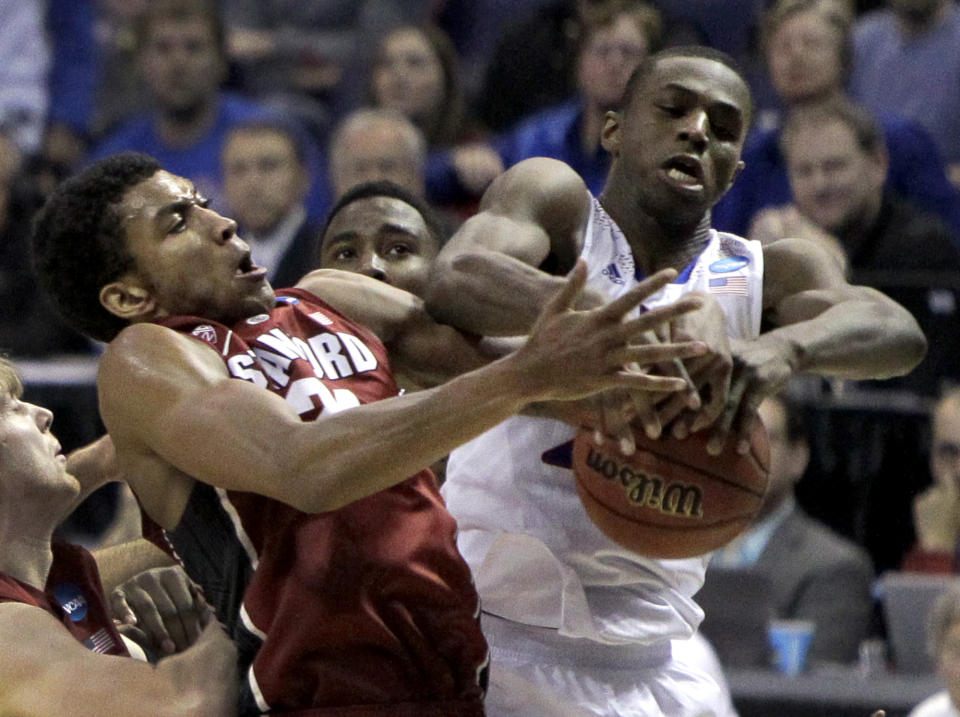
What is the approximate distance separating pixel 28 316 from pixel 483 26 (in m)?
2.99

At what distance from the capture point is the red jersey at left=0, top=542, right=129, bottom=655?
12.1 ft

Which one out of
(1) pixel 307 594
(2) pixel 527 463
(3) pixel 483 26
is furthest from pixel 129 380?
(3) pixel 483 26

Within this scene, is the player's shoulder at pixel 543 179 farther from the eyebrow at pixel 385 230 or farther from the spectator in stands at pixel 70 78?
the spectator in stands at pixel 70 78

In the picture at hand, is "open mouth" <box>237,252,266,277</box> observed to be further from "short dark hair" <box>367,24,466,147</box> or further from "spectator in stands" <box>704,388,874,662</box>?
"short dark hair" <box>367,24,466,147</box>

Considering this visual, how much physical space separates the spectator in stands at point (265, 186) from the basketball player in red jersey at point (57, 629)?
3224 millimetres

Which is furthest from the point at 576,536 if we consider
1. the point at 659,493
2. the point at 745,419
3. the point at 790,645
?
the point at 790,645

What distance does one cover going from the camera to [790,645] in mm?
5473

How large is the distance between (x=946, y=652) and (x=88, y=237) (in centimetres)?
308

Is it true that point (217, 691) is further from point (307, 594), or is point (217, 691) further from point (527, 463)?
point (527, 463)

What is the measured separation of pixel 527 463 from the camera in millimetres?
3525

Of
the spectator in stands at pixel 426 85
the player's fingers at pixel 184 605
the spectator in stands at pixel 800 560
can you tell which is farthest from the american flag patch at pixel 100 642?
the spectator in stands at pixel 426 85

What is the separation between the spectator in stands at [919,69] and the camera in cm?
738

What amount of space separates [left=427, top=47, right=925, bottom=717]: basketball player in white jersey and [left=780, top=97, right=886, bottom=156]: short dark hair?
9.74ft

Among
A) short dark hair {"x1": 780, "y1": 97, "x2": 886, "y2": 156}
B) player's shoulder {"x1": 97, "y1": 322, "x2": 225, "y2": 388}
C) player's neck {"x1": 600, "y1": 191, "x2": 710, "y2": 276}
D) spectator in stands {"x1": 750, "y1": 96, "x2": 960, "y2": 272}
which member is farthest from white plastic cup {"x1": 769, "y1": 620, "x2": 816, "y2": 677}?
player's shoulder {"x1": 97, "y1": 322, "x2": 225, "y2": 388}
